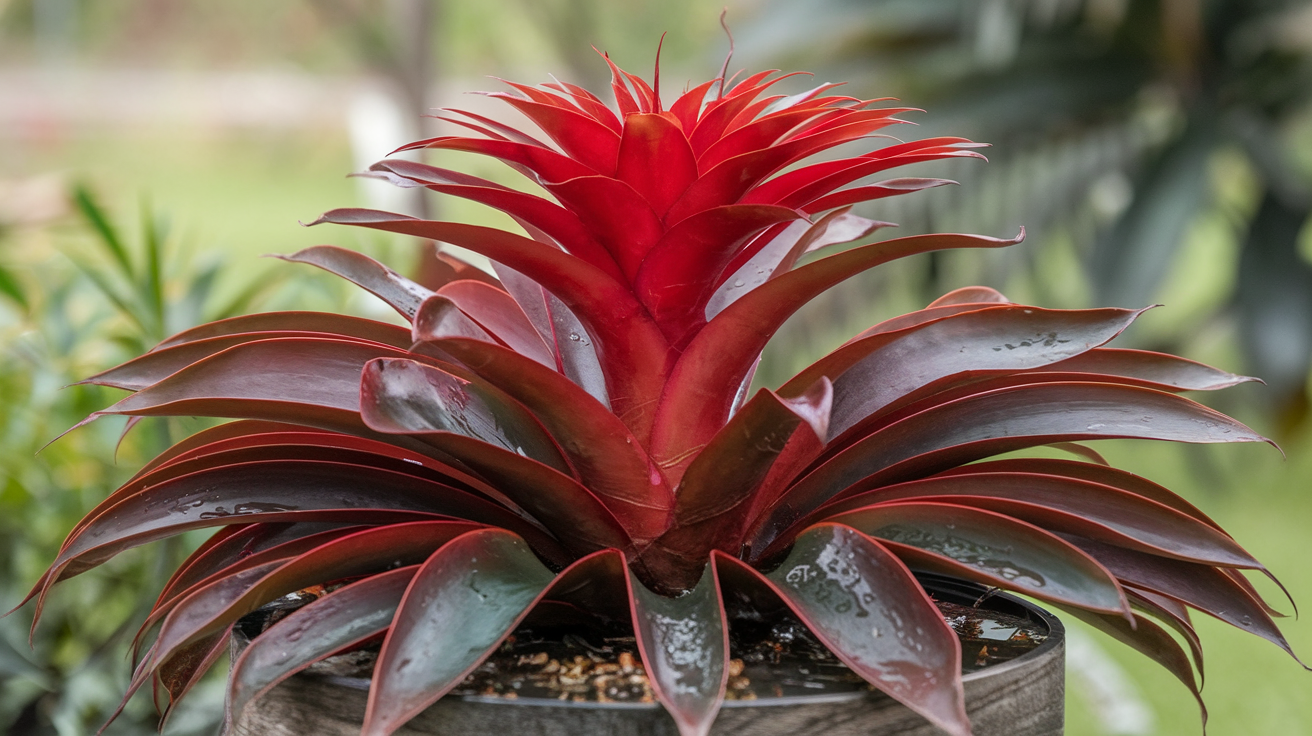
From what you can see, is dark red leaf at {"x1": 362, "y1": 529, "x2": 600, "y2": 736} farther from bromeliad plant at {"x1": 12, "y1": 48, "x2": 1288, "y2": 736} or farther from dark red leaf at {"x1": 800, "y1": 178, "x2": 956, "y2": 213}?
dark red leaf at {"x1": 800, "y1": 178, "x2": 956, "y2": 213}

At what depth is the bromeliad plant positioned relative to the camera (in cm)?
51

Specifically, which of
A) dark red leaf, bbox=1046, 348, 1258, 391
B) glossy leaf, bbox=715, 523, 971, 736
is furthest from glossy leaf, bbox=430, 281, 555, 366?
dark red leaf, bbox=1046, 348, 1258, 391

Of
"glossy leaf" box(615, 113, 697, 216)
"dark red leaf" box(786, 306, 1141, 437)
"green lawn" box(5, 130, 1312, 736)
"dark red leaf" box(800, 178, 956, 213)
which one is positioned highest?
"glossy leaf" box(615, 113, 697, 216)

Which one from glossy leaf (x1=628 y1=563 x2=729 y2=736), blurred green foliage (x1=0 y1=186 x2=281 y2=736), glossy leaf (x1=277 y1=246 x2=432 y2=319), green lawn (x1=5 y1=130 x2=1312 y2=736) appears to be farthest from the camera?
green lawn (x1=5 y1=130 x2=1312 y2=736)

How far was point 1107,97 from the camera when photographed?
2967 millimetres

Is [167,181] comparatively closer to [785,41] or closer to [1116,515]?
[785,41]

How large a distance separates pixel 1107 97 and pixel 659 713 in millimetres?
2886

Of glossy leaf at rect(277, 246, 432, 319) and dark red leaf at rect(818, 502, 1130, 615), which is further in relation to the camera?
glossy leaf at rect(277, 246, 432, 319)

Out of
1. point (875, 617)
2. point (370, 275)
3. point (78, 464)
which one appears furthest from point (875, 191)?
point (78, 464)

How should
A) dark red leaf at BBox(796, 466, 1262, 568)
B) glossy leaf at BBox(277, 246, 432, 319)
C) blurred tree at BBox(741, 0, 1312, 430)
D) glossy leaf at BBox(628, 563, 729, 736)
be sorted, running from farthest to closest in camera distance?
blurred tree at BBox(741, 0, 1312, 430) < glossy leaf at BBox(277, 246, 432, 319) < dark red leaf at BBox(796, 466, 1262, 568) < glossy leaf at BBox(628, 563, 729, 736)

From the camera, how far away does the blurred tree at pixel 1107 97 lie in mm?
2820

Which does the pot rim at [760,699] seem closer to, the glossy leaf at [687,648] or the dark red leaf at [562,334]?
the glossy leaf at [687,648]

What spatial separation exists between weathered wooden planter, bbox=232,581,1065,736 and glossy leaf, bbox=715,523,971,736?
0.02 m

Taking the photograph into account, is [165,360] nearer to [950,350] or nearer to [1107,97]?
[950,350]
